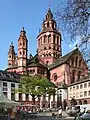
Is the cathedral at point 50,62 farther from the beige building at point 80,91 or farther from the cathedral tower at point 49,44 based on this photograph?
the beige building at point 80,91

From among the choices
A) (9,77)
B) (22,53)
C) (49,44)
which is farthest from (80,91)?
(49,44)

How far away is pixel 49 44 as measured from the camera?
11206cm

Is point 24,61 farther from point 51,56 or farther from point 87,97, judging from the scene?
point 87,97

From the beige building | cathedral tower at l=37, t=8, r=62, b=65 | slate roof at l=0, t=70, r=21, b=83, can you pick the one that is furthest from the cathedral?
slate roof at l=0, t=70, r=21, b=83

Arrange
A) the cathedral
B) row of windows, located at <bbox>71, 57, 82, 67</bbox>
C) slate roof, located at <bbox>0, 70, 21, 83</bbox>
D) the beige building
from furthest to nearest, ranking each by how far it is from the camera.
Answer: row of windows, located at <bbox>71, 57, 82, 67</bbox> → the cathedral → slate roof, located at <bbox>0, 70, 21, 83</bbox> → the beige building

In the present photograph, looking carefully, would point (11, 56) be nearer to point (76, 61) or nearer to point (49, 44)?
point (49, 44)

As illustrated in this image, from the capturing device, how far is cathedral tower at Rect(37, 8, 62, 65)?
111625mm

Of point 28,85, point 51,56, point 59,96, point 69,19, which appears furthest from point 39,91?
point 69,19

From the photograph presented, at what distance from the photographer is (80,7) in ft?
61.7

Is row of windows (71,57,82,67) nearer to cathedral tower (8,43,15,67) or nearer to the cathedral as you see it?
the cathedral

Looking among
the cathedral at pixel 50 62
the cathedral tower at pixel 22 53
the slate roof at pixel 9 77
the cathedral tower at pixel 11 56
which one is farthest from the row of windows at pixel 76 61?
the cathedral tower at pixel 11 56

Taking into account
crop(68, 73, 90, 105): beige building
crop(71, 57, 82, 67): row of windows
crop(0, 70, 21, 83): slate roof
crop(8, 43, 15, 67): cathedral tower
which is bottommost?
crop(68, 73, 90, 105): beige building

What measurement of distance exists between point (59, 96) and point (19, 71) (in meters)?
15.6

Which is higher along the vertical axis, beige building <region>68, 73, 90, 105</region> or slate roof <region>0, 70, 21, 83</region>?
slate roof <region>0, 70, 21, 83</region>
